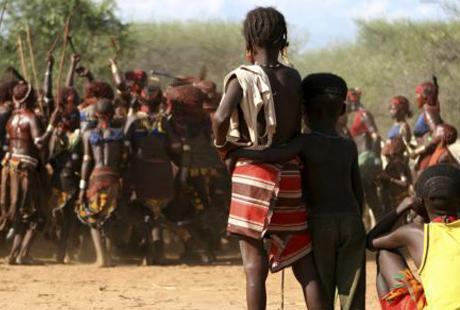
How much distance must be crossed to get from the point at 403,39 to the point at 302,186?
28.5 m

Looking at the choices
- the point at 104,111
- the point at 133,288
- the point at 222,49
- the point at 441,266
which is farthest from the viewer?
the point at 222,49

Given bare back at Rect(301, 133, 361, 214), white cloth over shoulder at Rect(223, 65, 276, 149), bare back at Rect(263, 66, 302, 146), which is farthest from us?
bare back at Rect(301, 133, 361, 214)

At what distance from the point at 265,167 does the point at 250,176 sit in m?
0.09

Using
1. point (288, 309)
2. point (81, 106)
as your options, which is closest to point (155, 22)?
point (81, 106)

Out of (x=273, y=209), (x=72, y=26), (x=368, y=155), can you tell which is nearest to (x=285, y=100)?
(x=273, y=209)

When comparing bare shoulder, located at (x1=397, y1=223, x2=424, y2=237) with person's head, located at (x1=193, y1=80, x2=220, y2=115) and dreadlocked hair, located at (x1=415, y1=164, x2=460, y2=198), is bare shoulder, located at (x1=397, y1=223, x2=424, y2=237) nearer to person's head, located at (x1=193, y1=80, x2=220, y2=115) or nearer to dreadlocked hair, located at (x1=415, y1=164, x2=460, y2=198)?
dreadlocked hair, located at (x1=415, y1=164, x2=460, y2=198)

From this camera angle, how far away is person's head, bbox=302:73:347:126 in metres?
5.98

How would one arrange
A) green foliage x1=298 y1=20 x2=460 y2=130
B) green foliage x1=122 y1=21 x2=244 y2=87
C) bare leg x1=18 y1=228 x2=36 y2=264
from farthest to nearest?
green foliage x1=122 y1=21 x2=244 y2=87
green foliage x1=298 y1=20 x2=460 y2=130
bare leg x1=18 y1=228 x2=36 y2=264

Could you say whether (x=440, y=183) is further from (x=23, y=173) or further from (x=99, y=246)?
(x=23, y=173)

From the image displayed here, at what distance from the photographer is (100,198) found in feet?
35.6

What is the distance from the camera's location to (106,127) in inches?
423

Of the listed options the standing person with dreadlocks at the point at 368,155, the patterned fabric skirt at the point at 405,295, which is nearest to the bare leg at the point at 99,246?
the standing person with dreadlocks at the point at 368,155

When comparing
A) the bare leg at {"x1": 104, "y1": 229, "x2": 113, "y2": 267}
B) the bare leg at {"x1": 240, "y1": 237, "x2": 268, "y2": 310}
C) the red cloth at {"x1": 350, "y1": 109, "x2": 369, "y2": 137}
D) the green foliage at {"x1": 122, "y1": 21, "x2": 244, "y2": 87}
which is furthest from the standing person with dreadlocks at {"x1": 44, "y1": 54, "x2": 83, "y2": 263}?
the green foliage at {"x1": 122, "y1": 21, "x2": 244, "y2": 87}

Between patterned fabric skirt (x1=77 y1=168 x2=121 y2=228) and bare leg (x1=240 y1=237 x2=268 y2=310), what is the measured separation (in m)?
5.07
